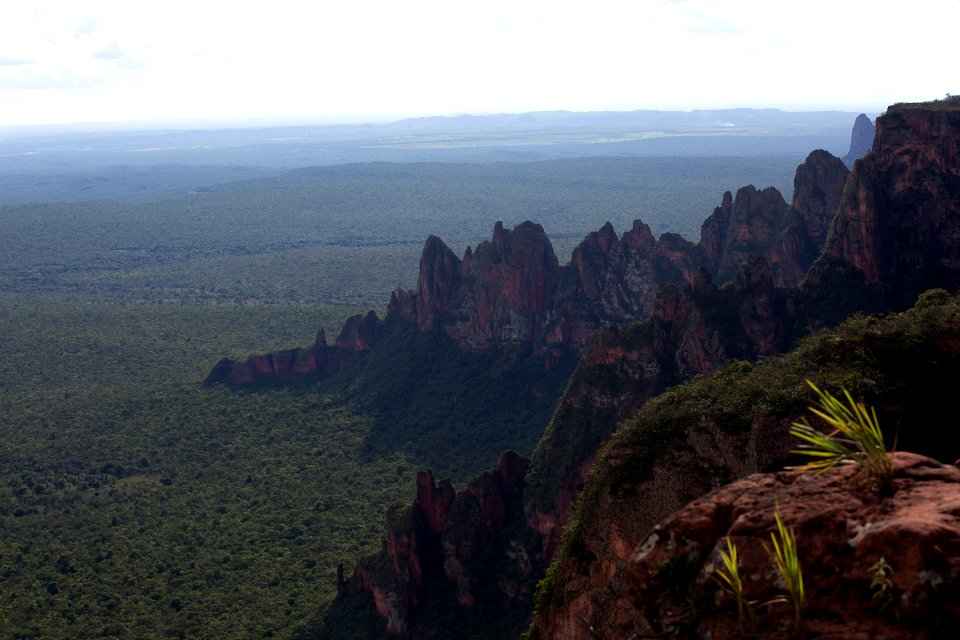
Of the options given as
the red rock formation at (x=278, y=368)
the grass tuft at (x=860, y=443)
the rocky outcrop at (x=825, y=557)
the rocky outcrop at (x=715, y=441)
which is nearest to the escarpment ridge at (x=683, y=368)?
the rocky outcrop at (x=715, y=441)

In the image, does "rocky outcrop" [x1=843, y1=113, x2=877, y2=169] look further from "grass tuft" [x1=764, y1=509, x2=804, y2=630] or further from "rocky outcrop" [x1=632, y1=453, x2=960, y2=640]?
"grass tuft" [x1=764, y1=509, x2=804, y2=630]

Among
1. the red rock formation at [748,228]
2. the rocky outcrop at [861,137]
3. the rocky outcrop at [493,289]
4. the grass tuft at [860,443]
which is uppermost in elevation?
the rocky outcrop at [861,137]

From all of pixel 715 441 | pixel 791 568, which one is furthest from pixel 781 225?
pixel 791 568

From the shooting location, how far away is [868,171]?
4944 cm

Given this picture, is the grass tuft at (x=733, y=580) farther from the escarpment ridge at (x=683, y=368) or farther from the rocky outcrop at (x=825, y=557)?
the escarpment ridge at (x=683, y=368)

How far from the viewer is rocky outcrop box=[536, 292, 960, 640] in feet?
62.9

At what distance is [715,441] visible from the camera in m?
21.0

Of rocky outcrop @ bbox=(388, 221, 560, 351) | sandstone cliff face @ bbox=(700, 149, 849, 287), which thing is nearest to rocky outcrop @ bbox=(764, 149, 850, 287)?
sandstone cliff face @ bbox=(700, 149, 849, 287)

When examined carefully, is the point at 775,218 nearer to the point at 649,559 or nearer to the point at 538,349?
the point at 538,349

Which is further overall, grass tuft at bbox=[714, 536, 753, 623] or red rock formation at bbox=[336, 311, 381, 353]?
red rock formation at bbox=[336, 311, 381, 353]

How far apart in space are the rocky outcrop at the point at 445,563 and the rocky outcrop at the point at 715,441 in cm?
1757

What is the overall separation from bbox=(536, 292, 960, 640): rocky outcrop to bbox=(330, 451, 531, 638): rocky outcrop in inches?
692

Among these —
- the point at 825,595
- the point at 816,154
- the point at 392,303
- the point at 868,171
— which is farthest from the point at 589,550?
the point at 392,303

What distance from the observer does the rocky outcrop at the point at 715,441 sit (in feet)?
62.9
